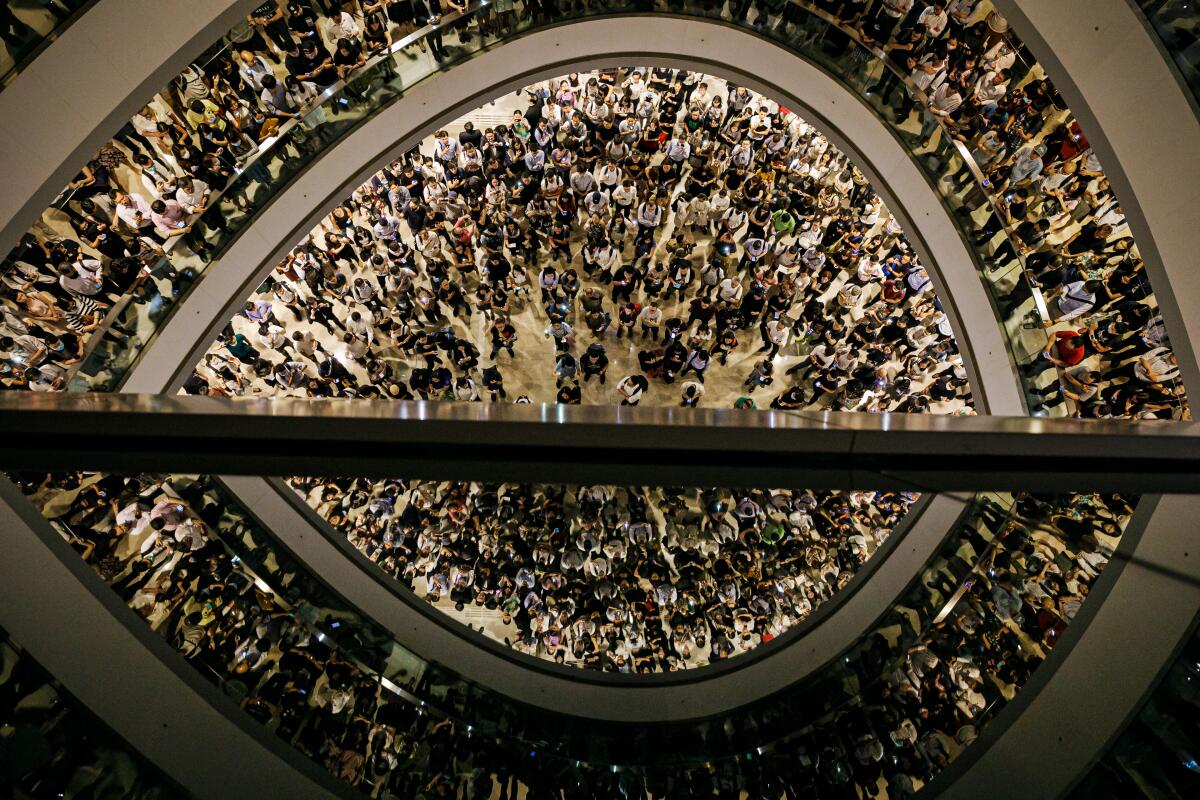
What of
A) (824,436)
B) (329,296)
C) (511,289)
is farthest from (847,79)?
(329,296)

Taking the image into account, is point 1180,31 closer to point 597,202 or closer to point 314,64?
point 597,202

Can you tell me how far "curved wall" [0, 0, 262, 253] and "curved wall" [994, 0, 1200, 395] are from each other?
9.08m

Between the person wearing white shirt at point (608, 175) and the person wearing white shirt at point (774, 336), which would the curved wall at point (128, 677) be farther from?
the person wearing white shirt at point (774, 336)

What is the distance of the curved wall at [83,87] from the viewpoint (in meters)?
6.00

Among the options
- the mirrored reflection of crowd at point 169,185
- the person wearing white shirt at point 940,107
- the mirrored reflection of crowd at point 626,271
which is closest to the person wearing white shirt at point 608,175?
the mirrored reflection of crowd at point 626,271

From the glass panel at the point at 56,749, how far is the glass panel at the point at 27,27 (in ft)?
22.3

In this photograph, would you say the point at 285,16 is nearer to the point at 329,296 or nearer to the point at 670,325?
the point at 329,296

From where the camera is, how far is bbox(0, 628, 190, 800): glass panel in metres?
1.43

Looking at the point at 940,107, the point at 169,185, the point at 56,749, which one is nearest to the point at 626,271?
the point at 940,107

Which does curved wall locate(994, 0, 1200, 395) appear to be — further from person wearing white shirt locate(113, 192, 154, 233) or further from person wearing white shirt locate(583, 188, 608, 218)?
person wearing white shirt locate(113, 192, 154, 233)

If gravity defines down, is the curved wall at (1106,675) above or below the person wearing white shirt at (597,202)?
below

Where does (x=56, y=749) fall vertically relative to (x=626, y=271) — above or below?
below

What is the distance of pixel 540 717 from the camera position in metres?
2.17

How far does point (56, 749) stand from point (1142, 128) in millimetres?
8422
